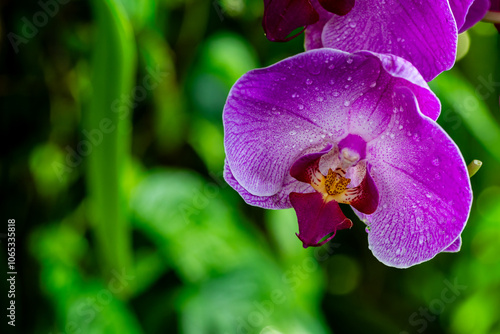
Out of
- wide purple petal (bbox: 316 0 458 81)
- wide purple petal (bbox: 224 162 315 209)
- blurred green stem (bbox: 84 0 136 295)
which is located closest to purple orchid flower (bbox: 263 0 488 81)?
wide purple petal (bbox: 316 0 458 81)

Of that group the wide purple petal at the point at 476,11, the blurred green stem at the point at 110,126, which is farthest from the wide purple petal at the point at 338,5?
the blurred green stem at the point at 110,126

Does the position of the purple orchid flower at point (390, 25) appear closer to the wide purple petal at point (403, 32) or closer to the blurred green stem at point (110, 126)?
the wide purple petal at point (403, 32)

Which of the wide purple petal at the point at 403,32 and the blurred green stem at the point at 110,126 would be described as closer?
the wide purple petal at the point at 403,32

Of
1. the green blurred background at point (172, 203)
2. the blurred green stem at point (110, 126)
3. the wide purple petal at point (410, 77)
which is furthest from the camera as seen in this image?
the green blurred background at point (172, 203)

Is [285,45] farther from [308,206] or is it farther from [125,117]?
[308,206]

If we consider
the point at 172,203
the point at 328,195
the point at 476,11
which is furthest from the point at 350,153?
the point at 172,203

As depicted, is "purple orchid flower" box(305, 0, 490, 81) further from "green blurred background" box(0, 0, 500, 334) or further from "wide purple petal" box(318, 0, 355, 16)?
"green blurred background" box(0, 0, 500, 334)

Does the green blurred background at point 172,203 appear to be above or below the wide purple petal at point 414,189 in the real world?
below
